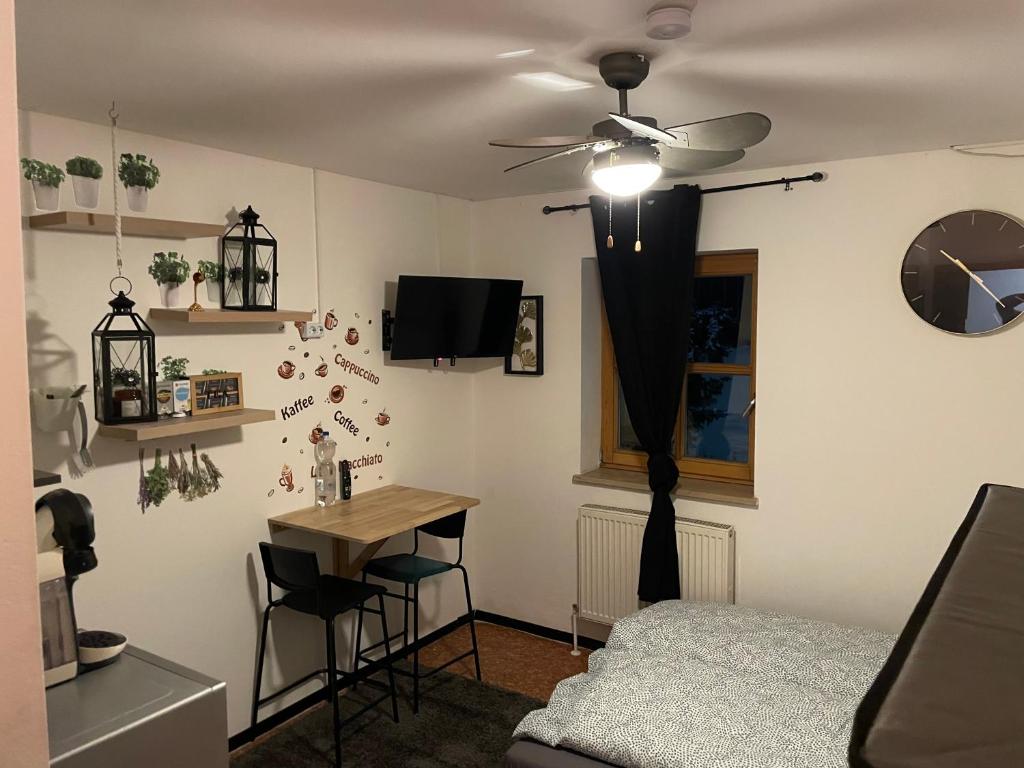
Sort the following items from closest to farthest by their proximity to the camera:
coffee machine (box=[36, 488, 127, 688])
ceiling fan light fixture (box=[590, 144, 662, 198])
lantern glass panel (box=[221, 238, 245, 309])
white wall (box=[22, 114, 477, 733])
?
coffee machine (box=[36, 488, 127, 688]), ceiling fan light fixture (box=[590, 144, 662, 198]), white wall (box=[22, 114, 477, 733]), lantern glass panel (box=[221, 238, 245, 309])

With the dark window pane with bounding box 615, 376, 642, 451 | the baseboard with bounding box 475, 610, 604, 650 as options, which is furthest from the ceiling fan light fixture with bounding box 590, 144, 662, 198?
the baseboard with bounding box 475, 610, 604, 650

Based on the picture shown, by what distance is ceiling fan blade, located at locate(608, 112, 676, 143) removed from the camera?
1.98 meters

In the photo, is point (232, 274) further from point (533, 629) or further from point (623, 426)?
point (533, 629)

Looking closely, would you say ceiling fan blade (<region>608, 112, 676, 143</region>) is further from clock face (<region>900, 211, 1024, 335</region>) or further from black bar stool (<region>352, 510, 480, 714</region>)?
black bar stool (<region>352, 510, 480, 714</region>)

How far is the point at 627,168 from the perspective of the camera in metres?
2.25

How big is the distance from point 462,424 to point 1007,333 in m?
2.90

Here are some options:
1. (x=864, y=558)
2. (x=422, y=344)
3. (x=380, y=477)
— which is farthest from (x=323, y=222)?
(x=864, y=558)

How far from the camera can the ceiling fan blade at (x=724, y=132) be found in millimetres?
2062

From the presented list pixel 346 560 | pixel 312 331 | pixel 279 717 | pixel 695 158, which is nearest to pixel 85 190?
pixel 312 331

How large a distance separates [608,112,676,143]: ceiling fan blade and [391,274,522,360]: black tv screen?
195 cm

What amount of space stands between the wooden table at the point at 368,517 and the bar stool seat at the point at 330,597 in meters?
0.18

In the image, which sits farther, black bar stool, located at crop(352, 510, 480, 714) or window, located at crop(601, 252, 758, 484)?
window, located at crop(601, 252, 758, 484)

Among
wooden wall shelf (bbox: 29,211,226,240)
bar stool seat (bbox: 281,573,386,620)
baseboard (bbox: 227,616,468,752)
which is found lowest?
baseboard (bbox: 227,616,468,752)

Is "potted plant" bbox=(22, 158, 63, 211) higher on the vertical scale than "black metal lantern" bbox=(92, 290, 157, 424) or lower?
higher
